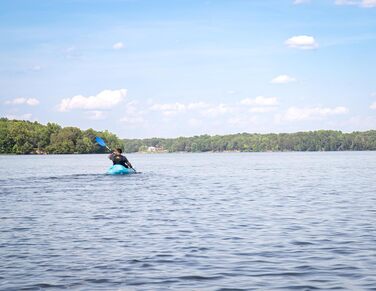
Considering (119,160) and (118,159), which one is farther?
(119,160)

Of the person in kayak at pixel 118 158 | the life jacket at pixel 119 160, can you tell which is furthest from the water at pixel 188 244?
the life jacket at pixel 119 160

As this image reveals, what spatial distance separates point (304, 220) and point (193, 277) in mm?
9120

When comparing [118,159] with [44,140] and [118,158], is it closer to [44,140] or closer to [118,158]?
[118,158]

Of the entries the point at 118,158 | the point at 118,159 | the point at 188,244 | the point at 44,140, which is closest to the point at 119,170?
the point at 118,159

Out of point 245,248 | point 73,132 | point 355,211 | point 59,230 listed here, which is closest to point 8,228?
point 59,230

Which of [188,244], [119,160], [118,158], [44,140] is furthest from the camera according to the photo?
[44,140]

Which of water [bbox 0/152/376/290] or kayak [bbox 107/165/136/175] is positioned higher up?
kayak [bbox 107/165/136/175]

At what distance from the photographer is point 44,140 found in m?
179

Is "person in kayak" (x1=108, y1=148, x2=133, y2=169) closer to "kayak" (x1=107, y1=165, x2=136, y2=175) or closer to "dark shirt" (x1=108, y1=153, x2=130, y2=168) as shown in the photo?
"dark shirt" (x1=108, y1=153, x2=130, y2=168)

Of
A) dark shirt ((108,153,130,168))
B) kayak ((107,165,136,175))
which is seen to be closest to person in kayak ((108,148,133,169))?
dark shirt ((108,153,130,168))

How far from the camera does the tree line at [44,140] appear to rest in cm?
17175

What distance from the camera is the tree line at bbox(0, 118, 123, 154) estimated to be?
172 m

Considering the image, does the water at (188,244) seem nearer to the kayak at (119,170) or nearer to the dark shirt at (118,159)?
the dark shirt at (118,159)

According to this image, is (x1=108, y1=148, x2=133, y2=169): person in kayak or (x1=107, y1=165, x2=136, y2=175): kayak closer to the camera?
(x1=108, y1=148, x2=133, y2=169): person in kayak
